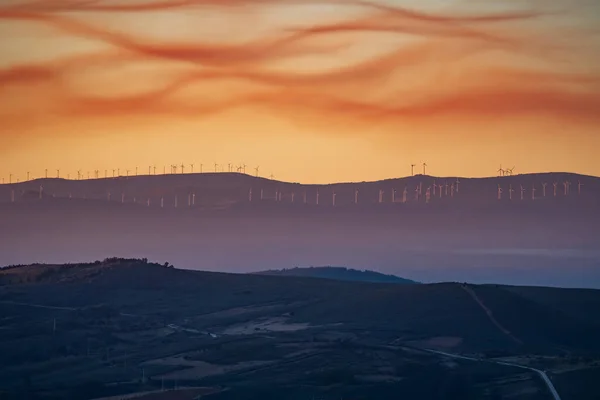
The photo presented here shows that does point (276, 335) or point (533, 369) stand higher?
point (276, 335)

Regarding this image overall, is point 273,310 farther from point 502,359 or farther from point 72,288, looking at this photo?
point 502,359

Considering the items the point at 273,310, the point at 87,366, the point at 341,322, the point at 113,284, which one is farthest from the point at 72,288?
the point at 87,366

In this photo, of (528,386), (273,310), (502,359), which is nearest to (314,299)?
(273,310)

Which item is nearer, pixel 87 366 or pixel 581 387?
pixel 581 387

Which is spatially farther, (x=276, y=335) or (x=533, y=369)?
(x=276, y=335)

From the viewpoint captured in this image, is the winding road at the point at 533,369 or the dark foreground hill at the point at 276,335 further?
the dark foreground hill at the point at 276,335

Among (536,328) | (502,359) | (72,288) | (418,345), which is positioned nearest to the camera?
(502,359)

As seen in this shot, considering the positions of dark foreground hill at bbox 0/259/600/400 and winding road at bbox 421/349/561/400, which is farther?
dark foreground hill at bbox 0/259/600/400

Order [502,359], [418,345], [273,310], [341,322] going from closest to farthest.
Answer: [502,359], [418,345], [341,322], [273,310]
